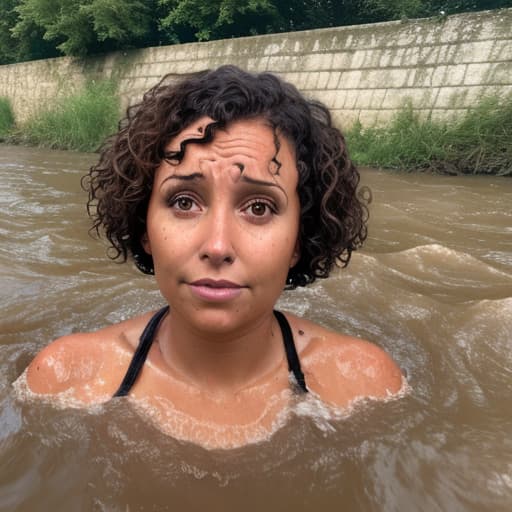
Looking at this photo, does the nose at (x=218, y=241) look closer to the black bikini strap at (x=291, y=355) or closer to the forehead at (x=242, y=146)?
the forehead at (x=242, y=146)

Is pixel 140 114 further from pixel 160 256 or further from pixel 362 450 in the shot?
pixel 362 450

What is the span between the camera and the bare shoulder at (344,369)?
1942 millimetres

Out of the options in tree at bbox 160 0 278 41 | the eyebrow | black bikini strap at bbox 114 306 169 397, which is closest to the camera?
the eyebrow

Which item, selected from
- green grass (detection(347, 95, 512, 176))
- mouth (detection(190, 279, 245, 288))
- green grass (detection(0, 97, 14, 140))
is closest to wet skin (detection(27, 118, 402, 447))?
mouth (detection(190, 279, 245, 288))

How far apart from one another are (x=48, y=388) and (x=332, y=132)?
1470mm

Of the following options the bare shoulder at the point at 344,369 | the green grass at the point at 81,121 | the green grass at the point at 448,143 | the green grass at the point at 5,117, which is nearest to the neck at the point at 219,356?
the bare shoulder at the point at 344,369

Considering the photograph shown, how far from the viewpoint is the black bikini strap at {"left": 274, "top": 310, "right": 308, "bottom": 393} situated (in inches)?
76.5

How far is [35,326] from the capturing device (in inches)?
109

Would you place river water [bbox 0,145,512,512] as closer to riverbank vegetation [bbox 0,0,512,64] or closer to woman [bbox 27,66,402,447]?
woman [bbox 27,66,402,447]

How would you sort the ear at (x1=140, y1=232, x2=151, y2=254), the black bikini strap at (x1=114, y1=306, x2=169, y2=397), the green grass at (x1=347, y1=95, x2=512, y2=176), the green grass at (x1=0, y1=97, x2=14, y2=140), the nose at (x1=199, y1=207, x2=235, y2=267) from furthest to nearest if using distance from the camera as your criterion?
the green grass at (x1=0, y1=97, x2=14, y2=140) < the green grass at (x1=347, y1=95, x2=512, y2=176) < the ear at (x1=140, y1=232, x2=151, y2=254) < the black bikini strap at (x1=114, y1=306, x2=169, y2=397) < the nose at (x1=199, y1=207, x2=235, y2=267)

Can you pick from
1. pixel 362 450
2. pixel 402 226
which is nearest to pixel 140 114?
pixel 362 450

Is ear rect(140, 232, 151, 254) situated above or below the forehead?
below

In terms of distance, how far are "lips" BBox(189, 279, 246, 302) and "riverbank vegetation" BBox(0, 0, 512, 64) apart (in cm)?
1235

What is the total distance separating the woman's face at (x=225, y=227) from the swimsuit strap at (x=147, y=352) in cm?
39
